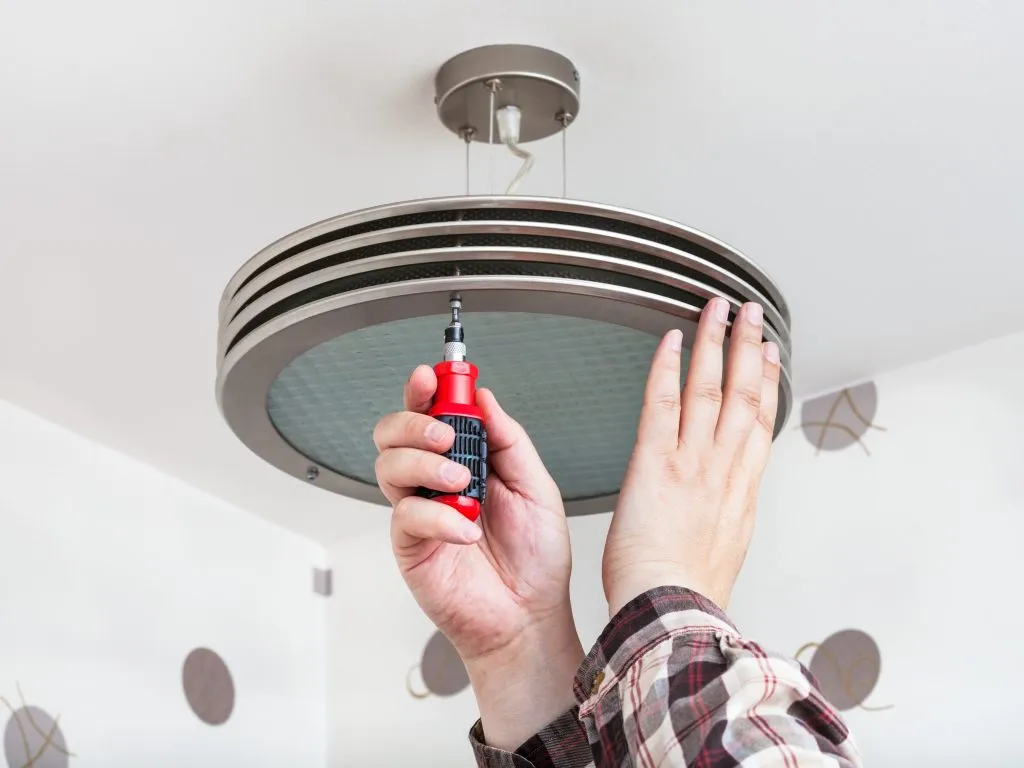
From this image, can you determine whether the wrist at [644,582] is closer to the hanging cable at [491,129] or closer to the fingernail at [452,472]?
the fingernail at [452,472]

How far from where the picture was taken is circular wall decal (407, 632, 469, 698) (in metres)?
2.15

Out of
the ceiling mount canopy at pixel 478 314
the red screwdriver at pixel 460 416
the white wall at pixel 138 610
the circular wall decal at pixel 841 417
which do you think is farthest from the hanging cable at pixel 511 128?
the white wall at pixel 138 610

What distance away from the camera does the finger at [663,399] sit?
85 cm

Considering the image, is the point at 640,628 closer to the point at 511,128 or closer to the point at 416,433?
the point at 416,433

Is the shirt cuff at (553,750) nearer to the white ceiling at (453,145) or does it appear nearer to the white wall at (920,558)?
the white ceiling at (453,145)

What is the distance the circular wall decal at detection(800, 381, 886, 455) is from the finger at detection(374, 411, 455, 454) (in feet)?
4.00

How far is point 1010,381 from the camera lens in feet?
5.54

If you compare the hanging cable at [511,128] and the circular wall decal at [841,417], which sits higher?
the circular wall decal at [841,417]

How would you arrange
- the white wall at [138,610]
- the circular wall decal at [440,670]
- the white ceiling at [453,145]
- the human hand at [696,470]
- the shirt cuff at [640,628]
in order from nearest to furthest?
1. the shirt cuff at [640,628]
2. the human hand at [696,470]
3. the white ceiling at [453,145]
4. the white wall at [138,610]
5. the circular wall decal at [440,670]

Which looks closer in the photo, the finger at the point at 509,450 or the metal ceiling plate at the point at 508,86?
the finger at the point at 509,450

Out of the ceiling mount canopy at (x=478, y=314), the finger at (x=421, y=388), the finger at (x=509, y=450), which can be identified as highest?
the ceiling mount canopy at (x=478, y=314)

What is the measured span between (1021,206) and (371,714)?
1.55 meters

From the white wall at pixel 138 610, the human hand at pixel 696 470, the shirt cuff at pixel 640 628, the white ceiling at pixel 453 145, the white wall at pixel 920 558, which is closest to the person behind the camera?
the shirt cuff at pixel 640 628

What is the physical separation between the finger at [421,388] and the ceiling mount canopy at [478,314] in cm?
6
